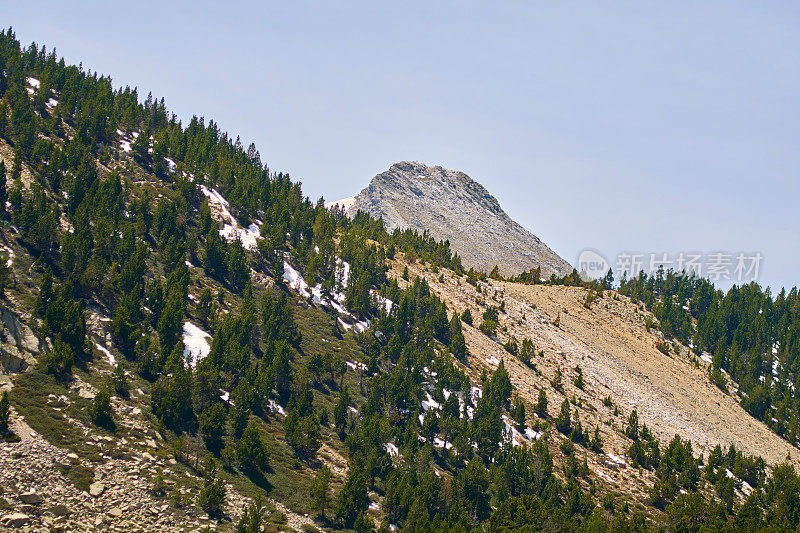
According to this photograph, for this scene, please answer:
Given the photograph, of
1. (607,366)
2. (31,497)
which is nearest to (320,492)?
(31,497)

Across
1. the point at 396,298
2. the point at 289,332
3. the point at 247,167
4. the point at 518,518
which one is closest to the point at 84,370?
the point at 289,332

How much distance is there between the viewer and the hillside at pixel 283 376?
40656mm

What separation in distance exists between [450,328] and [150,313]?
39717 mm

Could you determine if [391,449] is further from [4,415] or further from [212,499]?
[4,415]

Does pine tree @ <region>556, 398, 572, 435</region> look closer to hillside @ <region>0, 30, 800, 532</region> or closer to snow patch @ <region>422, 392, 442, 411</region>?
hillside @ <region>0, 30, 800, 532</region>

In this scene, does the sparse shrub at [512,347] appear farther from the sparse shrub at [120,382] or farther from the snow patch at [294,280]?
the sparse shrub at [120,382]

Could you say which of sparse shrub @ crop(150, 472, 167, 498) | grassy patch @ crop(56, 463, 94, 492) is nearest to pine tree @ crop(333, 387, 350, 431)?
sparse shrub @ crop(150, 472, 167, 498)

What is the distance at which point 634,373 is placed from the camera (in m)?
90.2

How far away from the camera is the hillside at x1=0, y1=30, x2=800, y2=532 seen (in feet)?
133

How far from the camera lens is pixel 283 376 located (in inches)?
2290

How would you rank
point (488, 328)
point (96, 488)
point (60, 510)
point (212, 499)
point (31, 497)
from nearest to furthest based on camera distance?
point (31, 497) → point (60, 510) → point (96, 488) → point (212, 499) → point (488, 328)

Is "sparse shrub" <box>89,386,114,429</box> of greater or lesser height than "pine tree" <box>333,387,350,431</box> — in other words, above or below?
below

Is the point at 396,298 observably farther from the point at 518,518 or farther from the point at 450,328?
the point at 518,518

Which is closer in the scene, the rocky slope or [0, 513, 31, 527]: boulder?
[0, 513, 31, 527]: boulder
